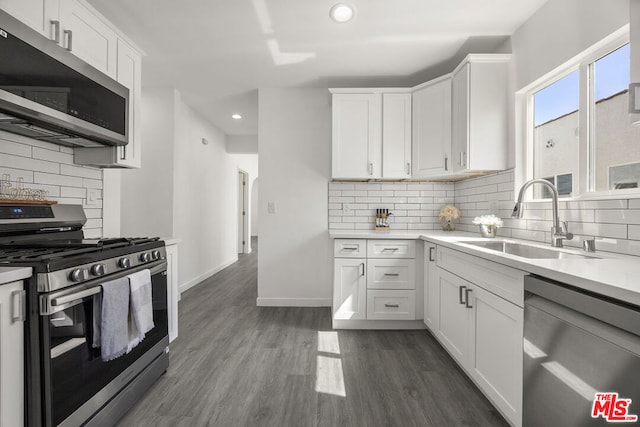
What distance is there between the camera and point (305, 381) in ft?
6.44

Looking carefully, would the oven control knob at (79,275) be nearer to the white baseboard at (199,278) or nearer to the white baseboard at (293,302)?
the white baseboard at (293,302)

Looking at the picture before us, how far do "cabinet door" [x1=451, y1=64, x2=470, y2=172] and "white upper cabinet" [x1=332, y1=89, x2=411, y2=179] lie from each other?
0.48 metres

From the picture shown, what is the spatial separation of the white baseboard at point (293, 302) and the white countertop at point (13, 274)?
2.50 meters

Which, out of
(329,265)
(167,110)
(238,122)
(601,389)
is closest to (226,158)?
(238,122)

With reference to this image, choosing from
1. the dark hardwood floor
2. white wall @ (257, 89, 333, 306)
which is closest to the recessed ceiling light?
white wall @ (257, 89, 333, 306)

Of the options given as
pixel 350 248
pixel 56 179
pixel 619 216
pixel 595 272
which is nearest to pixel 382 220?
pixel 350 248

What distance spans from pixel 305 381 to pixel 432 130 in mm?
2440

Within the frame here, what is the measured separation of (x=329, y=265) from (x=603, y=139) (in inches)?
99.6

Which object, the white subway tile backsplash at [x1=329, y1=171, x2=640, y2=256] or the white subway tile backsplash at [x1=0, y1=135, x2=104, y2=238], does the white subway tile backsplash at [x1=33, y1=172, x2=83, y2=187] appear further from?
the white subway tile backsplash at [x1=329, y1=171, x2=640, y2=256]

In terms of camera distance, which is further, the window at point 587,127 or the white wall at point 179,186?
the white wall at point 179,186

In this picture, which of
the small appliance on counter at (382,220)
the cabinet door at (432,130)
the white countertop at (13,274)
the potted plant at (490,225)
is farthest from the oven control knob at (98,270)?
the cabinet door at (432,130)

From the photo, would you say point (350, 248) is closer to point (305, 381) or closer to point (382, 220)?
point (382, 220)

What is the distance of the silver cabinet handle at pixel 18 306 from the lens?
1099 millimetres

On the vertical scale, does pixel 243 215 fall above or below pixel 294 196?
below
